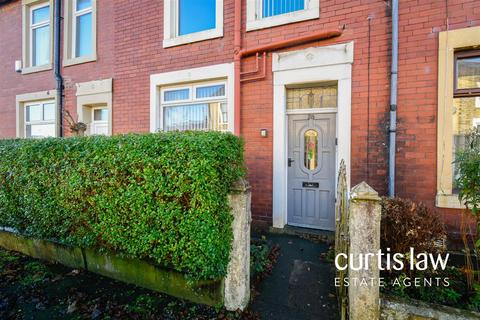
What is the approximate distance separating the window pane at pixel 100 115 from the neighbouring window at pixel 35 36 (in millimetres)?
2579

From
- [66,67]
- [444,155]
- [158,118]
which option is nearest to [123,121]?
[158,118]

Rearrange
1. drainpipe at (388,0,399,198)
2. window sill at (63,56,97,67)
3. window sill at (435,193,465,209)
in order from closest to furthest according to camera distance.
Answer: window sill at (435,193,465,209)
drainpipe at (388,0,399,198)
window sill at (63,56,97,67)

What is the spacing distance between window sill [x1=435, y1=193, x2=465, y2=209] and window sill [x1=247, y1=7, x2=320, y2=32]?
3597 mm

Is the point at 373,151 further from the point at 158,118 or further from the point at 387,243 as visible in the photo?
the point at 158,118

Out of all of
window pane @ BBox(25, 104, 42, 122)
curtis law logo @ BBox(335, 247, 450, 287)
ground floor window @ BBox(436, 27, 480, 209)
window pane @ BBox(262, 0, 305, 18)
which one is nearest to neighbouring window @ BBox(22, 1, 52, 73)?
window pane @ BBox(25, 104, 42, 122)

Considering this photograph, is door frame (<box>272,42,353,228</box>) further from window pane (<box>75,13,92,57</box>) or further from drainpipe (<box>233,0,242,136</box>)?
window pane (<box>75,13,92,57</box>)

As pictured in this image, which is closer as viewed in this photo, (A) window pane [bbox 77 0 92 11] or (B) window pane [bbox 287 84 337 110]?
(B) window pane [bbox 287 84 337 110]

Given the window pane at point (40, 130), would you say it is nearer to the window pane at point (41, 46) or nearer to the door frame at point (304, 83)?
the window pane at point (41, 46)

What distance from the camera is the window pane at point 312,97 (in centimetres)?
482

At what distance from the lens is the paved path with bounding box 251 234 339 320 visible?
2719 millimetres

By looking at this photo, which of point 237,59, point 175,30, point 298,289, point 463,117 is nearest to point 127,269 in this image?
point 298,289

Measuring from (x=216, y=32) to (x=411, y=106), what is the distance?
3904mm

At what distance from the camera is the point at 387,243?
2.88 m

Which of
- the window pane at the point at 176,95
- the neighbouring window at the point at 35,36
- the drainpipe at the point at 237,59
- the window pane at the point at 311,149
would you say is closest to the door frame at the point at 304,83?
the window pane at the point at 311,149
